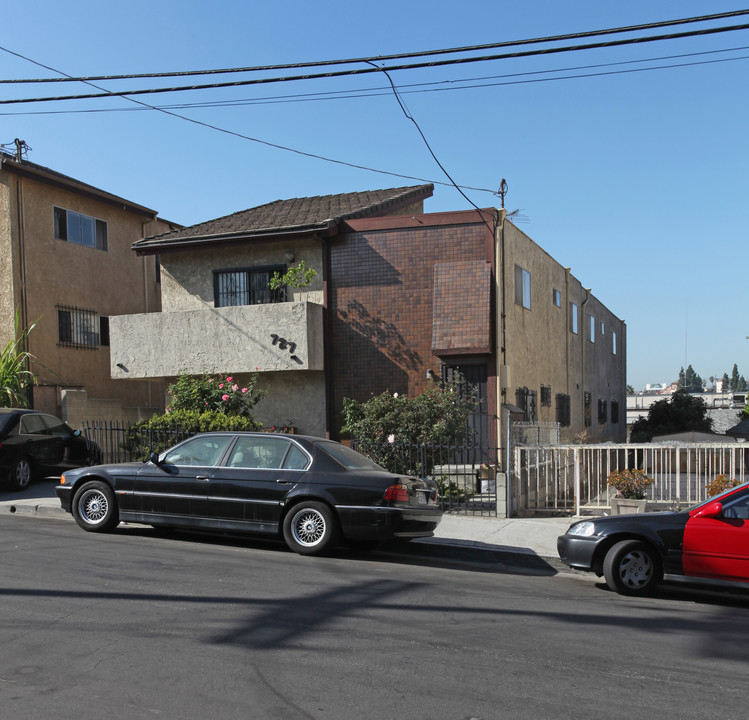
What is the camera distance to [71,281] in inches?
863

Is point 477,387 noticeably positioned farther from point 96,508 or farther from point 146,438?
point 96,508

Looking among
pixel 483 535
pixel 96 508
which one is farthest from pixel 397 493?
pixel 96 508

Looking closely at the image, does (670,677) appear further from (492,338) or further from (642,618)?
(492,338)

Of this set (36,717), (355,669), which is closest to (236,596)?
(355,669)

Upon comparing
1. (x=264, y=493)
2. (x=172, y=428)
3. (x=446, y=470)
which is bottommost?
(x=446, y=470)

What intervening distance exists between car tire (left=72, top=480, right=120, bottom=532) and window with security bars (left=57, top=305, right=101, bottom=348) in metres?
12.0

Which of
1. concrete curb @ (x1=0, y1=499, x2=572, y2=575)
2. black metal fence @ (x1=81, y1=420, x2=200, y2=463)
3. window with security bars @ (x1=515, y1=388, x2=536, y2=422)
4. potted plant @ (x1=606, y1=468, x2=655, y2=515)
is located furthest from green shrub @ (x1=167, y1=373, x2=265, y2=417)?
potted plant @ (x1=606, y1=468, x2=655, y2=515)

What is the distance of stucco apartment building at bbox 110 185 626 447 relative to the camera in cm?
1686

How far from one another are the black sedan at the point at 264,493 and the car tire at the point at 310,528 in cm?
1

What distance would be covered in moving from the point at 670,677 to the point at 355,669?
2077mm

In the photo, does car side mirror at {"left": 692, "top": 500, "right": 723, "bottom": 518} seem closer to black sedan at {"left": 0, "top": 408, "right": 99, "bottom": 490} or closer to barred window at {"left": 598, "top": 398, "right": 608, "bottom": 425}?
black sedan at {"left": 0, "top": 408, "right": 99, "bottom": 490}

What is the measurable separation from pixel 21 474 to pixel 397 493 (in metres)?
7.94

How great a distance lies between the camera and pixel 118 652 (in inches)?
207

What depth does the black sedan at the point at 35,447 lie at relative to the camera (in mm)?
13617
